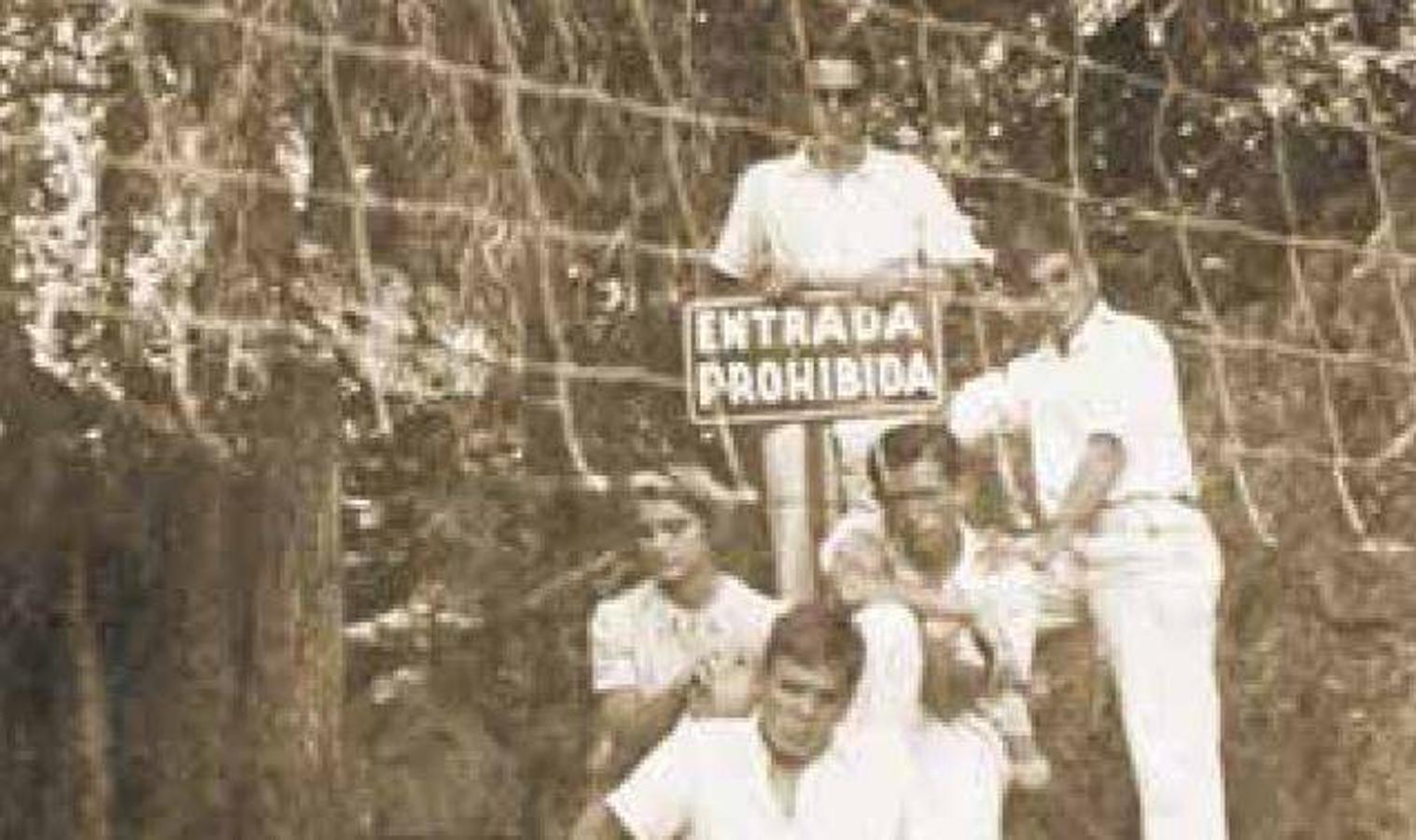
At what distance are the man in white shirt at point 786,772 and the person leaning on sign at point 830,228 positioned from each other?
9cm

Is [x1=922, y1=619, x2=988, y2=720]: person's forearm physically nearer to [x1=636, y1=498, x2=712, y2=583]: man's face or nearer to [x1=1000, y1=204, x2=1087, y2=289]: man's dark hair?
[x1=636, y1=498, x2=712, y2=583]: man's face

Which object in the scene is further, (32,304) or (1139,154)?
(1139,154)

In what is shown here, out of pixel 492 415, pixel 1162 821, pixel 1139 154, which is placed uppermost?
pixel 1139 154

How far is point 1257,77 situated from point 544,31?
27.2 inches

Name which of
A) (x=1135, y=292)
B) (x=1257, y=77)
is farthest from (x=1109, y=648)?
(x=1257, y=77)

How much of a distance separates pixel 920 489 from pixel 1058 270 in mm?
252

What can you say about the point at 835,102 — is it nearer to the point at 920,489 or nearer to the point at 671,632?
the point at 920,489

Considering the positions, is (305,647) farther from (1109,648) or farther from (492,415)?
(1109,648)

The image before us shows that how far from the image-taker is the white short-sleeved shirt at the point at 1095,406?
8.38 ft

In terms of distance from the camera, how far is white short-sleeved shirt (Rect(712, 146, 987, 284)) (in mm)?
2539

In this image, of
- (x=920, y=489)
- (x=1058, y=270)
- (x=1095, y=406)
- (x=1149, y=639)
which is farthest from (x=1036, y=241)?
(x=1149, y=639)

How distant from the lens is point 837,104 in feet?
8.48

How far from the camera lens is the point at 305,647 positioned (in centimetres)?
249

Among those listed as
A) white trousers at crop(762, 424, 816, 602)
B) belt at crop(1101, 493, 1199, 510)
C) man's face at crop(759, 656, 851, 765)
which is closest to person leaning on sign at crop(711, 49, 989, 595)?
white trousers at crop(762, 424, 816, 602)
